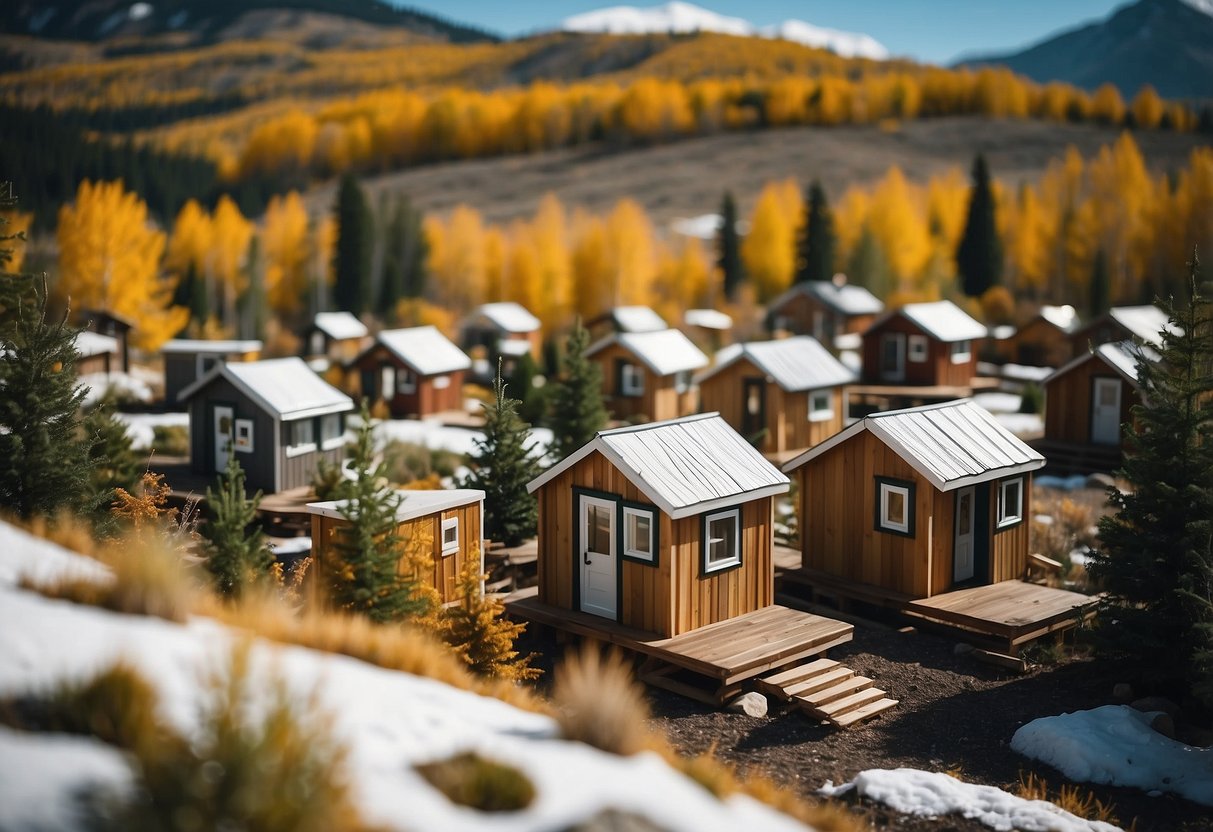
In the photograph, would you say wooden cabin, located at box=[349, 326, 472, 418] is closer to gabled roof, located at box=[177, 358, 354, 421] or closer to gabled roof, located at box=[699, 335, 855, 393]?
gabled roof, located at box=[699, 335, 855, 393]

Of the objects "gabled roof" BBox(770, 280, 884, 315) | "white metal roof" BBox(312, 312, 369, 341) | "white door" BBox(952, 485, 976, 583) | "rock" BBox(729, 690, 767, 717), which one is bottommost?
"rock" BBox(729, 690, 767, 717)

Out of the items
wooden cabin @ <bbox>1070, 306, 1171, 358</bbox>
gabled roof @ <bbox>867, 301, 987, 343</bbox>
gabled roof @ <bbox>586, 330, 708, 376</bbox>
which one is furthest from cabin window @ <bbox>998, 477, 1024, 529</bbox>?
gabled roof @ <bbox>867, 301, 987, 343</bbox>

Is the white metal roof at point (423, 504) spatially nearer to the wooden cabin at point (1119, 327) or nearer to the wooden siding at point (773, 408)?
the wooden siding at point (773, 408)

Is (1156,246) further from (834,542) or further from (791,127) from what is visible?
(791,127)

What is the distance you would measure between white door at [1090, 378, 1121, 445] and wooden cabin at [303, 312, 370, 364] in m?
31.7

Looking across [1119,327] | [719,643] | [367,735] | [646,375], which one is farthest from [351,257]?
[367,735]

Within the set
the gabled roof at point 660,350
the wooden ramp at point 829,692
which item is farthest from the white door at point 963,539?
the gabled roof at point 660,350

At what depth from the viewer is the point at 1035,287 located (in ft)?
265

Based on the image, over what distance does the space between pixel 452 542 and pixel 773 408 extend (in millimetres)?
16828

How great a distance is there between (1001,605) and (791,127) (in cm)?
13407

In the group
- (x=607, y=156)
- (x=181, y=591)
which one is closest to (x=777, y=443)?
(x=181, y=591)

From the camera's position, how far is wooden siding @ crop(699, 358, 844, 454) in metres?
33.6

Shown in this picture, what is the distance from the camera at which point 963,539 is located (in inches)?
804

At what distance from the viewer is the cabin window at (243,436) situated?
26.8 m
